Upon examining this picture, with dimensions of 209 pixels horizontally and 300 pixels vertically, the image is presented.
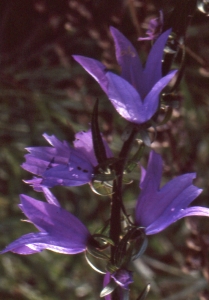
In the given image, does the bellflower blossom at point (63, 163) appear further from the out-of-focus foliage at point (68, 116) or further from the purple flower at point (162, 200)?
the out-of-focus foliage at point (68, 116)

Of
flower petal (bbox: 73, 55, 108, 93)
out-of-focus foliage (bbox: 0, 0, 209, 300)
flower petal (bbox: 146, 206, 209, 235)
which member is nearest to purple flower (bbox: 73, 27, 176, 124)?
flower petal (bbox: 73, 55, 108, 93)

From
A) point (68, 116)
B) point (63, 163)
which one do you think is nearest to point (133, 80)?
point (63, 163)

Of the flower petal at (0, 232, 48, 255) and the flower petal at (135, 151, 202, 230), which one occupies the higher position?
the flower petal at (135, 151, 202, 230)

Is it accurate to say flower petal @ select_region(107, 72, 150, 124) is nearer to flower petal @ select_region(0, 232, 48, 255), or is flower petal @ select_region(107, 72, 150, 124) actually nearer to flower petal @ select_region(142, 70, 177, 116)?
flower petal @ select_region(142, 70, 177, 116)

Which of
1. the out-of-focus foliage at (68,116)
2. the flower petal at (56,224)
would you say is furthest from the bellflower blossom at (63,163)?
the out-of-focus foliage at (68,116)

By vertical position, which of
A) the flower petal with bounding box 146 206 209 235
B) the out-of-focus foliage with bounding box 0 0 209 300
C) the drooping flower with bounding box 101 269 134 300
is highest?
the flower petal with bounding box 146 206 209 235

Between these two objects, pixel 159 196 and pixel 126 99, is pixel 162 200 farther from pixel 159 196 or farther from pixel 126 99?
pixel 126 99

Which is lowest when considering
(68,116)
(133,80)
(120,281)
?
(68,116)
